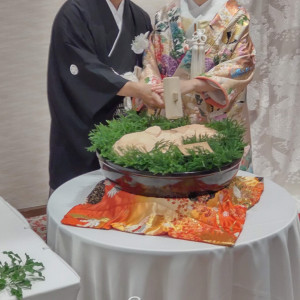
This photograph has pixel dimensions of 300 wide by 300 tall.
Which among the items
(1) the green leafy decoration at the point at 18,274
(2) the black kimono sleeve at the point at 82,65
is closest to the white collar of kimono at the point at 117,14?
(2) the black kimono sleeve at the point at 82,65

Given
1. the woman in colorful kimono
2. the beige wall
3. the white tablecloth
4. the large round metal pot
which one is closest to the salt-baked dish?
the large round metal pot

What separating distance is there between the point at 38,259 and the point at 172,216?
41 centimetres

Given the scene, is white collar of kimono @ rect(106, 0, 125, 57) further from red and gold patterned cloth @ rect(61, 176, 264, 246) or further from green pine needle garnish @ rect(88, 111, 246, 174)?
red and gold patterned cloth @ rect(61, 176, 264, 246)

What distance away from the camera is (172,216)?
5.20 ft

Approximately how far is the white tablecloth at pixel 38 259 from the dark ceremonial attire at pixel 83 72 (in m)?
0.57

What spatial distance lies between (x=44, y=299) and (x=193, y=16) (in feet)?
4.64

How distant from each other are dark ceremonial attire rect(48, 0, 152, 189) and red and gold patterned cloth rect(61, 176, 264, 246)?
0.68 m

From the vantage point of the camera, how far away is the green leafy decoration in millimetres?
1365

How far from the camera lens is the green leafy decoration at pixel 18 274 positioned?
1.37m

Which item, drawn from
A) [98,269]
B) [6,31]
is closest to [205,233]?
[98,269]

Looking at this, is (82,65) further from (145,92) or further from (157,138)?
(157,138)

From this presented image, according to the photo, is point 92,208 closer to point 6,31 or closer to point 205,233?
point 205,233

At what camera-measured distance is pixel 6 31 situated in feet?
9.22

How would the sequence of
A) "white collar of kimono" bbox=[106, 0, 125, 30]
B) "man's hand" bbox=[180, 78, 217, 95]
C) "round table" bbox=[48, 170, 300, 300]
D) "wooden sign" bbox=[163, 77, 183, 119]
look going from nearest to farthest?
"round table" bbox=[48, 170, 300, 300] < "wooden sign" bbox=[163, 77, 183, 119] < "man's hand" bbox=[180, 78, 217, 95] < "white collar of kimono" bbox=[106, 0, 125, 30]
